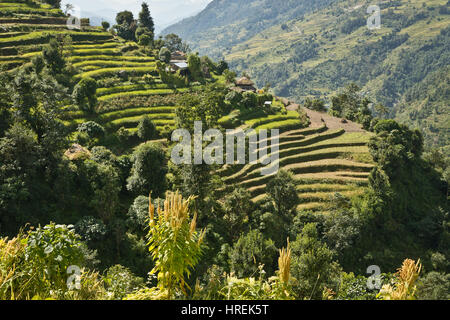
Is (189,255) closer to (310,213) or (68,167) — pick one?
(68,167)

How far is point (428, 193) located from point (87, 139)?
4803 centimetres

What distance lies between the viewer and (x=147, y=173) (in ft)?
97.8

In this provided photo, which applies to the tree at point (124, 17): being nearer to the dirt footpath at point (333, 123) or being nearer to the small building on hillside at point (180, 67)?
the small building on hillside at point (180, 67)

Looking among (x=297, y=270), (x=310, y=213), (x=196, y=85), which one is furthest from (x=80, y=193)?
(x=196, y=85)

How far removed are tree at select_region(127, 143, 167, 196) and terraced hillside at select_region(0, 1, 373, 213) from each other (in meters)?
8.43

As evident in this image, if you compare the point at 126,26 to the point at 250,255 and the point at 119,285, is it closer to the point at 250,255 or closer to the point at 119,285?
the point at 250,255

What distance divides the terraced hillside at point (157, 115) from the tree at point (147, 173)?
27.6 ft

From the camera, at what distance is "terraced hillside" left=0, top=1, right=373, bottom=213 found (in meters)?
37.6

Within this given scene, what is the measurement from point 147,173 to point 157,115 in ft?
58.9

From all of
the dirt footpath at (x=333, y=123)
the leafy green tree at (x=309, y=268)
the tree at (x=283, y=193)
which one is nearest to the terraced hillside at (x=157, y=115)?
the dirt footpath at (x=333, y=123)

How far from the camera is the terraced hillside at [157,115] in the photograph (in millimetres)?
37625

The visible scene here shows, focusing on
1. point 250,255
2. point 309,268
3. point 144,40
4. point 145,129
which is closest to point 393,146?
point 250,255

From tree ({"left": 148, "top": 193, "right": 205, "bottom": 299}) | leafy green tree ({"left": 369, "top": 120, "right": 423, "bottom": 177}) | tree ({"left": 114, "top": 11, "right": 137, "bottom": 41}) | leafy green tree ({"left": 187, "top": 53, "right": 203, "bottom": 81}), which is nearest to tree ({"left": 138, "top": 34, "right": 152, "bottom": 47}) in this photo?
tree ({"left": 114, "top": 11, "right": 137, "bottom": 41})

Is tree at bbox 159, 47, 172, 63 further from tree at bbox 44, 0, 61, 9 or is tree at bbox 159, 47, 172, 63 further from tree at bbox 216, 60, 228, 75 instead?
tree at bbox 44, 0, 61, 9
